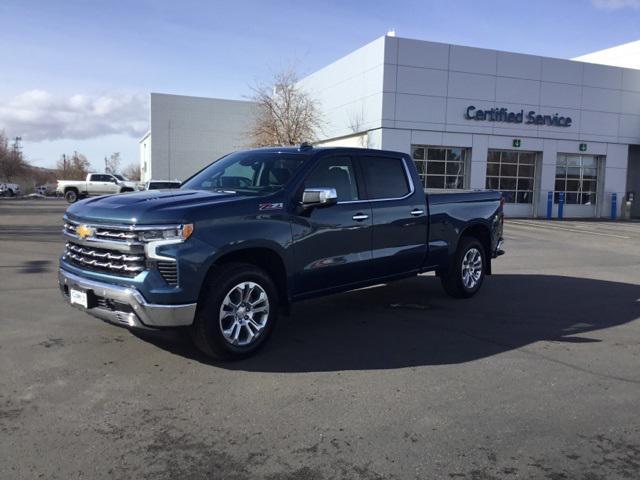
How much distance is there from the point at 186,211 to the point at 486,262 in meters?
5.16

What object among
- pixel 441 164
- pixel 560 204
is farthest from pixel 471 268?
pixel 560 204

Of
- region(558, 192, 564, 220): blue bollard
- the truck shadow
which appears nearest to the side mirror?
the truck shadow

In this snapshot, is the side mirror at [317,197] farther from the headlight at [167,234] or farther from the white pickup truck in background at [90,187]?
the white pickup truck in background at [90,187]

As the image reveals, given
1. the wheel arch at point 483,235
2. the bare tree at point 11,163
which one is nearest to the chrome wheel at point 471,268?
the wheel arch at point 483,235

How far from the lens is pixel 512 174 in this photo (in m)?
30.3

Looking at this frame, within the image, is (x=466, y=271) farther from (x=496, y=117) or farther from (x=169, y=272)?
(x=496, y=117)

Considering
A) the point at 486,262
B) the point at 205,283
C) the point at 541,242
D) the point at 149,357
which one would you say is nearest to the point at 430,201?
the point at 486,262

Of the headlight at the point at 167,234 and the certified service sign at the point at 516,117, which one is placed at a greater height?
the certified service sign at the point at 516,117

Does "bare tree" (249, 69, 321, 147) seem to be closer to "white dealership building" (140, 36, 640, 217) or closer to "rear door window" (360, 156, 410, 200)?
"white dealership building" (140, 36, 640, 217)

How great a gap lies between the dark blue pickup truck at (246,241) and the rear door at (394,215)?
0.01 m

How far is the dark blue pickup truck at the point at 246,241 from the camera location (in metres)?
4.68

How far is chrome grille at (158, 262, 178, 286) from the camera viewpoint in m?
4.65

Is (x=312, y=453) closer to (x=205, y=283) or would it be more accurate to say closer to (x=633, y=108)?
(x=205, y=283)

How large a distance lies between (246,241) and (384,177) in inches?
92.6
